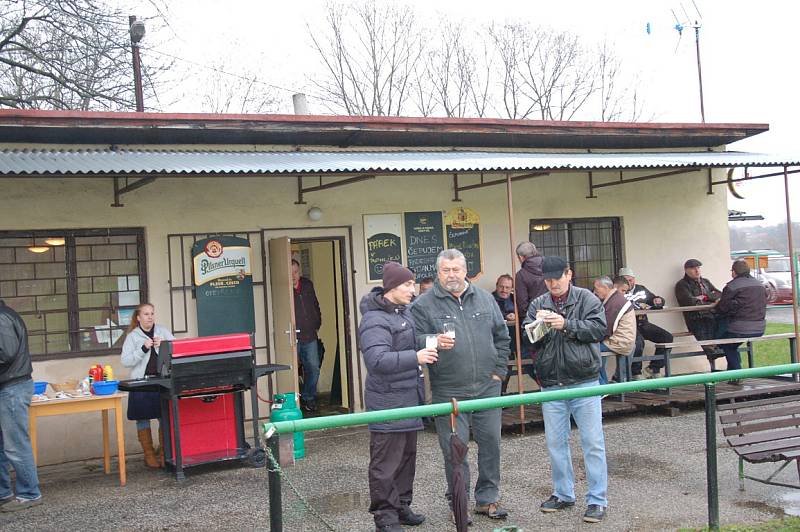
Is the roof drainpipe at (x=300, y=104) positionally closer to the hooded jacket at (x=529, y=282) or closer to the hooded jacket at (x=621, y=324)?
the hooded jacket at (x=529, y=282)

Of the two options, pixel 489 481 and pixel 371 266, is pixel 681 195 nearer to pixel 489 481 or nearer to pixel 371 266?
pixel 371 266

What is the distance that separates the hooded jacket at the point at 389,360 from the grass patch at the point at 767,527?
1921 mm

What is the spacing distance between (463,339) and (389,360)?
0.59 m

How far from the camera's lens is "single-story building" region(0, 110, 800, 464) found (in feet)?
26.5

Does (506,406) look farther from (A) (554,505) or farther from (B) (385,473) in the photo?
(A) (554,505)

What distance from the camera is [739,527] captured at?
524 centimetres

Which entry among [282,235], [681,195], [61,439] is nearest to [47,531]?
[61,439]

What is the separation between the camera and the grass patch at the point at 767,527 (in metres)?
5.16

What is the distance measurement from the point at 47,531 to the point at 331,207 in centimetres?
471

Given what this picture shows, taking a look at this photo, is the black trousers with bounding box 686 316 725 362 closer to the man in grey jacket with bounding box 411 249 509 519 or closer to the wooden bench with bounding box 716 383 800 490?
the wooden bench with bounding box 716 383 800 490

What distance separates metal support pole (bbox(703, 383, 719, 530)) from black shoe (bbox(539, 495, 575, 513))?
42.1 inches

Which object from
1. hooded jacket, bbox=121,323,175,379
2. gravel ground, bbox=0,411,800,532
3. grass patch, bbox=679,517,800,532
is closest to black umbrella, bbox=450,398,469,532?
gravel ground, bbox=0,411,800,532

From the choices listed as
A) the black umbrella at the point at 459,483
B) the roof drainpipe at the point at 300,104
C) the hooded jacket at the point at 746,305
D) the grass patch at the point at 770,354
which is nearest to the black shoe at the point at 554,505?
the black umbrella at the point at 459,483

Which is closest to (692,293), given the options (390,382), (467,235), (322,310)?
(467,235)
